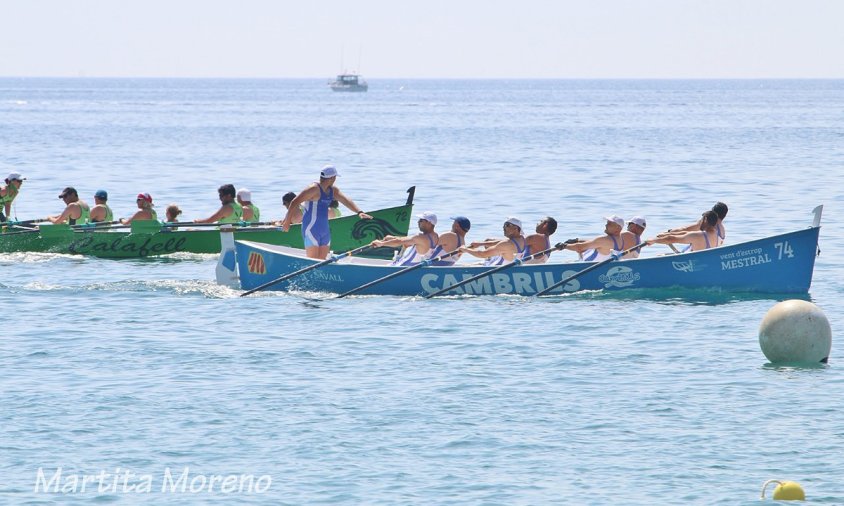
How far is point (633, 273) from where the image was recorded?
69.8ft

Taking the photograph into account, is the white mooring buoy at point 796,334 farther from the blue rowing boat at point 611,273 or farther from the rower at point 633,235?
the rower at point 633,235

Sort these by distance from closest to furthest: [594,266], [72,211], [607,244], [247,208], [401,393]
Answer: [401,393] < [594,266] < [607,244] < [247,208] < [72,211]

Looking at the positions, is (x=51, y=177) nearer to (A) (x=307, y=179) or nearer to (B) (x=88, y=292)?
(A) (x=307, y=179)

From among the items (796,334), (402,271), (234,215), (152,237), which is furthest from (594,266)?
(152,237)

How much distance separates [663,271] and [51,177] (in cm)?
3859

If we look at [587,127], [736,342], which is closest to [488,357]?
[736,342]

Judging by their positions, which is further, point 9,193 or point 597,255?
point 9,193

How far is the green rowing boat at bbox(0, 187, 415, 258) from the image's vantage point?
27047 millimetres

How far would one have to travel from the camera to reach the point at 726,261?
2105 centimetres

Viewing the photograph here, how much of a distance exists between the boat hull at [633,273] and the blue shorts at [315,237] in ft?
1.59

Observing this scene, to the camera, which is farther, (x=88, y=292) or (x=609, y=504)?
(x=88, y=292)

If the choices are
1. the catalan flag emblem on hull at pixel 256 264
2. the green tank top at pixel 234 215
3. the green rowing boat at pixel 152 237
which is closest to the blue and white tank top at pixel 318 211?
the catalan flag emblem on hull at pixel 256 264

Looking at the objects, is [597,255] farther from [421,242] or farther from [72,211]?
[72,211]

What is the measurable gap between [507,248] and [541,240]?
59cm
